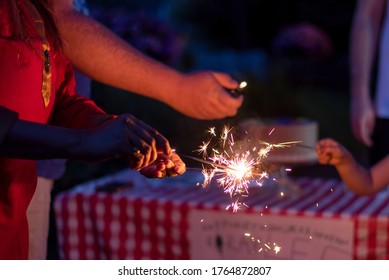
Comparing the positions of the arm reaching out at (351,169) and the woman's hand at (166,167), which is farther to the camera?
the arm reaching out at (351,169)

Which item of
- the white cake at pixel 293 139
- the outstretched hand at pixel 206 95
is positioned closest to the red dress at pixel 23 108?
the outstretched hand at pixel 206 95

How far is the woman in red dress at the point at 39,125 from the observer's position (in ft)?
4.71

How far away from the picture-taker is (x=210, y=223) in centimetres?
346

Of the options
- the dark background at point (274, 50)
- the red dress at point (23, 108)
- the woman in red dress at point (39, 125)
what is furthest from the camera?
the dark background at point (274, 50)

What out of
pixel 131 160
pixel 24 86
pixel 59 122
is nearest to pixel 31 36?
pixel 24 86

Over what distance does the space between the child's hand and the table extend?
0.58 meters

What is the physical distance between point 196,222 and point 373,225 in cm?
87

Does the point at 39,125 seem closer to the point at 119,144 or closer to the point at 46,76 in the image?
the point at 119,144

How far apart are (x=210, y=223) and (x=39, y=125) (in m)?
2.11

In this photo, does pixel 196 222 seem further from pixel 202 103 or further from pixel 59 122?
pixel 59 122

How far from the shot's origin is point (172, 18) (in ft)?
67.4

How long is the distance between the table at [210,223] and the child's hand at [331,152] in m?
0.58

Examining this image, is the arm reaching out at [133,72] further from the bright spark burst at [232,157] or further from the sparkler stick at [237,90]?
the bright spark burst at [232,157]
